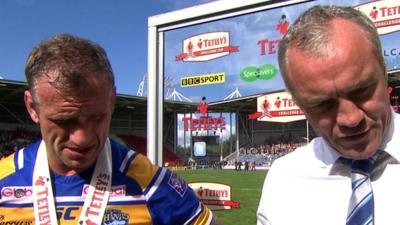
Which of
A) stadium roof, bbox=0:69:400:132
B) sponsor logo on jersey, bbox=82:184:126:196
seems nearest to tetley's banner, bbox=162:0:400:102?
sponsor logo on jersey, bbox=82:184:126:196

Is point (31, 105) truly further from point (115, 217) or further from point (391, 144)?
point (391, 144)

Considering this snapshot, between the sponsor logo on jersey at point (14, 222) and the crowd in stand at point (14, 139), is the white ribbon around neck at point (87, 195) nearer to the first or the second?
the sponsor logo on jersey at point (14, 222)

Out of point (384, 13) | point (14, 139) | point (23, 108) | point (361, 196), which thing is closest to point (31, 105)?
point (361, 196)

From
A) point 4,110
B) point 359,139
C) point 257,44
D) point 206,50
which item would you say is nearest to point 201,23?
point 206,50

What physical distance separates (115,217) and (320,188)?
82 cm

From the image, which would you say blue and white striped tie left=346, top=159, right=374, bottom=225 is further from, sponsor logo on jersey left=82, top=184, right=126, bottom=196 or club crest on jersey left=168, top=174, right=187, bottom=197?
sponsor logo on jersey left=82, top=184, right=126, bottom=196

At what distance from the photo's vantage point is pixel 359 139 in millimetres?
1421

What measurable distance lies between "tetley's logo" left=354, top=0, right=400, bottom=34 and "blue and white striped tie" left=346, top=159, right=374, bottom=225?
117 cm

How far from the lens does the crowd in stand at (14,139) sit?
1231 inches

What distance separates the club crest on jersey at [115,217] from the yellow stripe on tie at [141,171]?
0.14 meters

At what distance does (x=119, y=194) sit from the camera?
196cm

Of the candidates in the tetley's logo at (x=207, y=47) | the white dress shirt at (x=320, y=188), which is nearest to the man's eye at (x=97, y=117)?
the white dress shirt at (x=320, y=188)

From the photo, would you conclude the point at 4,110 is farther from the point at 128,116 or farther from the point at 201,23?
the point at 201,23

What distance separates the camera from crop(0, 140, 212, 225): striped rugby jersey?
1.91 meters
